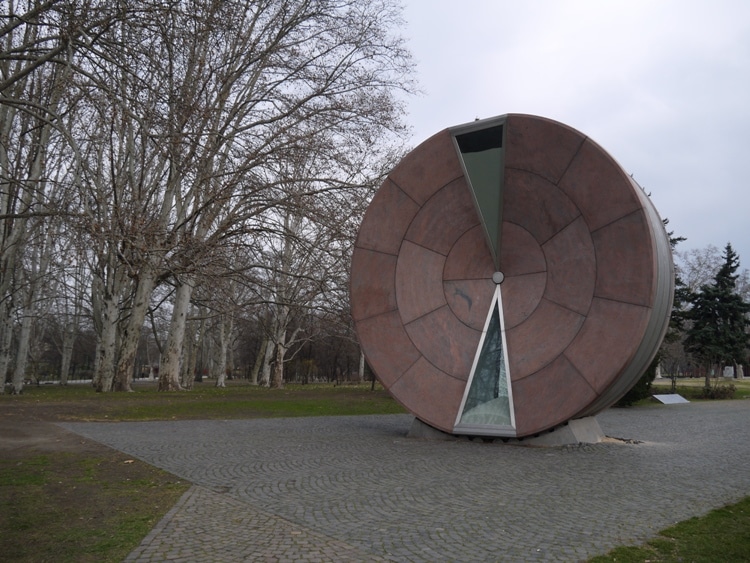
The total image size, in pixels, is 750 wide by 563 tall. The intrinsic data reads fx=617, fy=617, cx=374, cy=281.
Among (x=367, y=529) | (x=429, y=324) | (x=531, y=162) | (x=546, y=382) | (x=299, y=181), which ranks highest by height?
(x=299, y=181)

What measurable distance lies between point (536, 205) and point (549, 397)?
344cm

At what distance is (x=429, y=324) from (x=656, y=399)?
62.7 ft

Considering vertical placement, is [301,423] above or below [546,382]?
below

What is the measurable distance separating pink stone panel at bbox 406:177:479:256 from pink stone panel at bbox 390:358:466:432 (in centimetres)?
238

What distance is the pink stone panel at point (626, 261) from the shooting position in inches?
384

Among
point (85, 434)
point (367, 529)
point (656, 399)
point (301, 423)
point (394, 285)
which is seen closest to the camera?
point (367, 529)

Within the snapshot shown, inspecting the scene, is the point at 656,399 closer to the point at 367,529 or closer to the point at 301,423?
the point at 301,423

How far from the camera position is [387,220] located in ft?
41.2

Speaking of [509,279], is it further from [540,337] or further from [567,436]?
[567,436]

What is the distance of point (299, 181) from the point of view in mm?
19469

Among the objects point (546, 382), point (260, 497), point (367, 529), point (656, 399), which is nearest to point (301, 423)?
point (546, 382)

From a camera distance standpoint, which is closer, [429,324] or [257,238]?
[429,324]

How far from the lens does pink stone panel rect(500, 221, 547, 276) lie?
11.3 metres

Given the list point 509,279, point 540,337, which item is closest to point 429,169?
point 509,279
